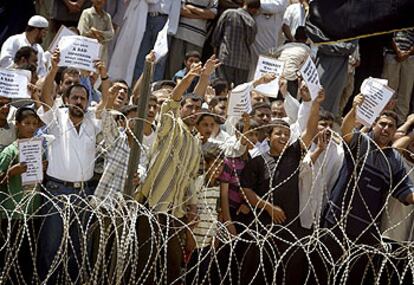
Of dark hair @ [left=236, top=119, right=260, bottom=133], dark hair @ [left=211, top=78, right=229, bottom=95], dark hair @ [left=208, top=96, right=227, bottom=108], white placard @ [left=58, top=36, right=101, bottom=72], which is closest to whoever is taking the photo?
white placard @ [left=58, top=36, right=101, bottom=72]

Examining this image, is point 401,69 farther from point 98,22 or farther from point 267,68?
point 267,68

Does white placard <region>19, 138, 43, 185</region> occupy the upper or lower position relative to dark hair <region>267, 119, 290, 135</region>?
lower

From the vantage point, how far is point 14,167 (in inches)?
313

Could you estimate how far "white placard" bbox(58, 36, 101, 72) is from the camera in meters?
8.95

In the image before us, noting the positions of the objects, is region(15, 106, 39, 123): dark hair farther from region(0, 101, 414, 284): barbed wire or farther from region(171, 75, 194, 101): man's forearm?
region(171, 75, 194, 101): man's forearm

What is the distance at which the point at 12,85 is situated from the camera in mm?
8539

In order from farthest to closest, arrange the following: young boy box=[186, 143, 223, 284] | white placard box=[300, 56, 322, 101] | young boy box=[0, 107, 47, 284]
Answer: white placard box=[300, 56, 322, 101] < young boy box=[186, 143, 223, 284] < young boy box=[0, 107, 47, 284]

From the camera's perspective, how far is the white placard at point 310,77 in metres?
8.34

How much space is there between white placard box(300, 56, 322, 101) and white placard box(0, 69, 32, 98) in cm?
200

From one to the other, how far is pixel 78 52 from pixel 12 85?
70 cm

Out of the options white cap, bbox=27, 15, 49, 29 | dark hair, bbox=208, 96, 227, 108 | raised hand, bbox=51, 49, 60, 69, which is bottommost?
dark hair, bbox=208, 96, 227, 108

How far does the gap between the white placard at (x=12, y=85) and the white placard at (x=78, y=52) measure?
443 mm

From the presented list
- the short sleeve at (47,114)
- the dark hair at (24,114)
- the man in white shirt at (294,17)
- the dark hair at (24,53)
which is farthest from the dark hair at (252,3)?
the dark hair at (24,114)

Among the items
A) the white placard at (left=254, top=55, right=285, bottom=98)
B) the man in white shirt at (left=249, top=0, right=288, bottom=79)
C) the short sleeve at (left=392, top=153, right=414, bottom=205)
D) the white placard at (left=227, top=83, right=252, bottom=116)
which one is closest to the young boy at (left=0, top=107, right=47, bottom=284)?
the white placard at (left=227, top=83, right=252, bottom=116)
